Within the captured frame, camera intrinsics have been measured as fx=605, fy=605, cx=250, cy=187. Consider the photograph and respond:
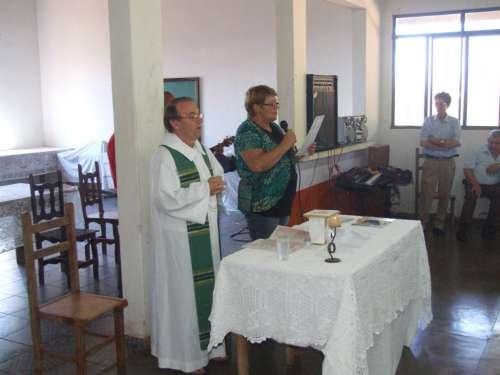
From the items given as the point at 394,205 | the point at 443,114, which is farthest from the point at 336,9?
the point at 394,205

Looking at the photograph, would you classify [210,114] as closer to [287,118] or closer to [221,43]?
[221,43]

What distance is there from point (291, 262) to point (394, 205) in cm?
546

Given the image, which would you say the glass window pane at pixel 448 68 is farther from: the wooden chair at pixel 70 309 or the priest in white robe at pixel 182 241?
the wooden chair at pixel 70 309

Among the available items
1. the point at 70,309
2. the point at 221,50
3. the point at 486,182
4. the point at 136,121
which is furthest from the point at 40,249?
the point at 221,50

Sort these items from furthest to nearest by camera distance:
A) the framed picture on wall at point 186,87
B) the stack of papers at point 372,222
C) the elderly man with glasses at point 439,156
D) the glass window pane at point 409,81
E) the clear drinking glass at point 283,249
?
the framed picture on wall at point 186,87
the glass window pane at point 409,81
the elderly man with glasses at point 439,156
the stack of papers at point 372,222
the clear drinking glass at point 283,249

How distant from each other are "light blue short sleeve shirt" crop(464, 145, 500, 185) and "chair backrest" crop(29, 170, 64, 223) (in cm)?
441

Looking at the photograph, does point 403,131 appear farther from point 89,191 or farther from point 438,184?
point 89,191

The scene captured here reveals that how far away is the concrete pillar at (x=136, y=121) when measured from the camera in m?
3.62

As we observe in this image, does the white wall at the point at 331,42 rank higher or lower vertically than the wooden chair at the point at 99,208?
higher

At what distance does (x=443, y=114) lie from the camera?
6.90 meters

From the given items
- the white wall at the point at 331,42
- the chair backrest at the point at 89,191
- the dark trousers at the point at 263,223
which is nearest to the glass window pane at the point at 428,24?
the white wall at the point at 331,42

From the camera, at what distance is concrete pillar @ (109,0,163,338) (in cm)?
362

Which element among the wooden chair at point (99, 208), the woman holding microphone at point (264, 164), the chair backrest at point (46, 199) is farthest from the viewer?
the wooden chair at point (99, 208)

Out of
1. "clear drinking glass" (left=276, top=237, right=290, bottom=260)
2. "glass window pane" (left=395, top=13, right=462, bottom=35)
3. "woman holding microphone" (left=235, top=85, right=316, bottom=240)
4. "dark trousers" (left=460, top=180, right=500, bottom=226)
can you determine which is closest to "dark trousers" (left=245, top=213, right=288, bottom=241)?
"woman holding microphone" (left=235, top=85, right=316, bottom=240)
